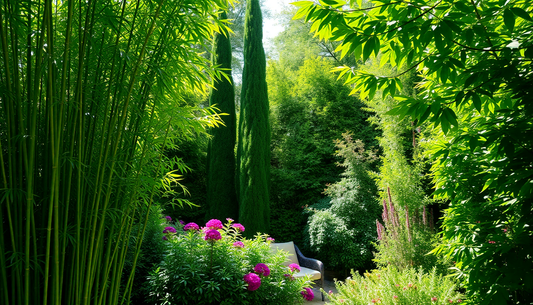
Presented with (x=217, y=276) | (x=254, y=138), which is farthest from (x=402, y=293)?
(x=254, y=138)

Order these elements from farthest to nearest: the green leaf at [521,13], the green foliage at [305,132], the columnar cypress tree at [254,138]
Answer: the green foliage at [305,132] → the columnar cypress tree at [254,138] → the green leaf at [521,13]

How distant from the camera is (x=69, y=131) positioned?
1.38 metres

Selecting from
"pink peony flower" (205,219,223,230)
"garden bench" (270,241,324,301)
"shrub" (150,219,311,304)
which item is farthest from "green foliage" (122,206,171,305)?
"garden bench" (270,241,324,301)

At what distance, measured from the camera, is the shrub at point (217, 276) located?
2.82 metres

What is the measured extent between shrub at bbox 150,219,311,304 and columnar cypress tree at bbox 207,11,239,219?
13.6 feet

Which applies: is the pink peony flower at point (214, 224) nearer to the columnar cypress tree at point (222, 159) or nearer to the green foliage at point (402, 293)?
the green foliage at point (402, 293)

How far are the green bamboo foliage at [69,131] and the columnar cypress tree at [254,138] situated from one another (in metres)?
5.23

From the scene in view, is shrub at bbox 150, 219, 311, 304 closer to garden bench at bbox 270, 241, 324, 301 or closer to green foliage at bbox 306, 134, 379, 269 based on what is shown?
garden bench at bbox 270, 241, 324, 301

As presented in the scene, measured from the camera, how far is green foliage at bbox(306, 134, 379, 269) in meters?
5.98

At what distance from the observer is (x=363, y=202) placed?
6.41m

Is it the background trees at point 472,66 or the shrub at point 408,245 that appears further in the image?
the shrub at point 408,245

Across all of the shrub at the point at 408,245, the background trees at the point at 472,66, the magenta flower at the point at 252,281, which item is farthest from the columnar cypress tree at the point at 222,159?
the background trees at the point at 472,66

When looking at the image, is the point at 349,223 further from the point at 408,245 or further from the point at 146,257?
the point at 146,257

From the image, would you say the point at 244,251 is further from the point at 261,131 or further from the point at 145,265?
the point at 261,131
